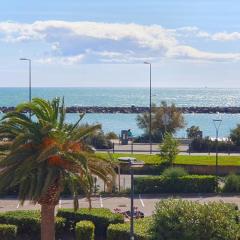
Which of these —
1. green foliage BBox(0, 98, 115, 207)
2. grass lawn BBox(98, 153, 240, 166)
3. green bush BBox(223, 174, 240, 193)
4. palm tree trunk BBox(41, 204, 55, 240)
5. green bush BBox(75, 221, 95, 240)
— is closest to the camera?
green foliage BBox(0, 98, 115, 207)

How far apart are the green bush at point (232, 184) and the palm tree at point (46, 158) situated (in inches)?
741

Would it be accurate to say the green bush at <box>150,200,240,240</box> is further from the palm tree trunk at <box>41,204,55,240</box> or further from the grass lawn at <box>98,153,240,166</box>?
the grass lawn at <box>98,153,240,166</box>

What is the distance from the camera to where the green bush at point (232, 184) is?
41.4 m

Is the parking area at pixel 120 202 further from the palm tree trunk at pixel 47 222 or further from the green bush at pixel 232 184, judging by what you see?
the palm tree trunk at pixel 47 222

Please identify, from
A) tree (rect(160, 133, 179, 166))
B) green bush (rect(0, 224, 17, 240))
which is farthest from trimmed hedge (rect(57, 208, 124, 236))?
tree (rect(160, 133, 179, 166))

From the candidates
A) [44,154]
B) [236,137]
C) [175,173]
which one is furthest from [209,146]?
[44,154]

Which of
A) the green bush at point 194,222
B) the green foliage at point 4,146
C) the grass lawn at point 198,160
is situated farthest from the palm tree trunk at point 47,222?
the grass lawn at point 198,160

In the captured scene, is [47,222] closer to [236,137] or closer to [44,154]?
[44,154]

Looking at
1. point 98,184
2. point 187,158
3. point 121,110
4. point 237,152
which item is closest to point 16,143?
point 98,184

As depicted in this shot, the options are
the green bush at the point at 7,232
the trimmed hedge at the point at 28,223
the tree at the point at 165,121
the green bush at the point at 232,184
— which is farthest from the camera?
the tree at the point at 165,121

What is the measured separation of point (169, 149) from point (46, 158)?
24715mm

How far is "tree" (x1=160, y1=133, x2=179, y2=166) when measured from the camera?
153 feet

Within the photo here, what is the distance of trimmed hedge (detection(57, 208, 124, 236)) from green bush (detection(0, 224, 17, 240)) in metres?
2.91

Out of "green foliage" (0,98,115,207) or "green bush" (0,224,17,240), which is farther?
"green bush" (0,224,17,240)
